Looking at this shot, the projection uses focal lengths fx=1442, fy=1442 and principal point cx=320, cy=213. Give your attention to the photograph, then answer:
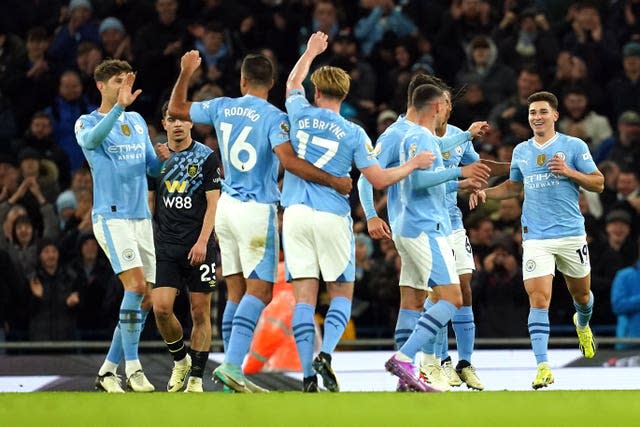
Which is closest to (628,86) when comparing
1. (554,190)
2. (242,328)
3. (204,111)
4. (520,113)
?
(520,113)

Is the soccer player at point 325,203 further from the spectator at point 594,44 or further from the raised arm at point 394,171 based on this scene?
the spectator at point 594,44

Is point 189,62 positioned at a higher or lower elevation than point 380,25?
lower

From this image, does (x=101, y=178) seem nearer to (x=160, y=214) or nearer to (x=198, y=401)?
(x=160, y=214)

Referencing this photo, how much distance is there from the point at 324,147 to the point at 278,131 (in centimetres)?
39

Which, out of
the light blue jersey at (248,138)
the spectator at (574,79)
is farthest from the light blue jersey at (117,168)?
the spectator at (574,79)

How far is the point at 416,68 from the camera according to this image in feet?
65.7

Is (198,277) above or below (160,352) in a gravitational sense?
above

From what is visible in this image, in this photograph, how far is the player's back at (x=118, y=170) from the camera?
40.1ft

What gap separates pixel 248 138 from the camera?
1129 cm

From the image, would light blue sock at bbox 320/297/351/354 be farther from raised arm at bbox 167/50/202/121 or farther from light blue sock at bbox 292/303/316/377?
raised arm at bbox 167/50/202/121

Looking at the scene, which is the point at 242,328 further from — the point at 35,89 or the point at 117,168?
the point at 35,89

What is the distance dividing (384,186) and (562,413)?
103 inches

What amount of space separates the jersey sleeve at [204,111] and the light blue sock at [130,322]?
174cm

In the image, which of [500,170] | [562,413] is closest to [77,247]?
[500,170]
